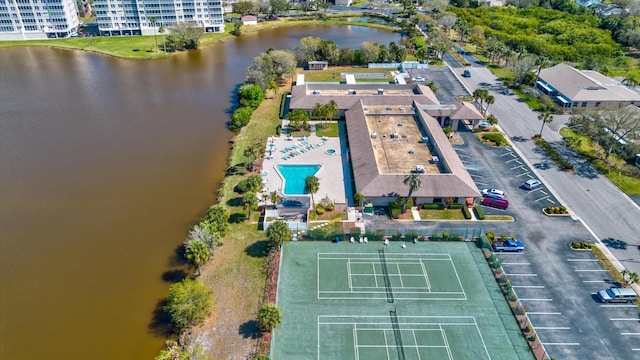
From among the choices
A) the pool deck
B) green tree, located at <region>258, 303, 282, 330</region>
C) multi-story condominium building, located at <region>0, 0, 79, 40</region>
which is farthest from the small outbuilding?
multi-story condominium building, located at <region>0, 0, 79, 40</region>

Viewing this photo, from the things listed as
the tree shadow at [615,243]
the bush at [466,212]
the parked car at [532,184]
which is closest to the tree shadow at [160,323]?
the bush at [466,212]

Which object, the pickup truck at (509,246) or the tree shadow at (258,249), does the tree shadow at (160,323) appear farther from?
the pickup truck at (509,246)

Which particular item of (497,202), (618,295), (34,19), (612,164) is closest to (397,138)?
(497,202)

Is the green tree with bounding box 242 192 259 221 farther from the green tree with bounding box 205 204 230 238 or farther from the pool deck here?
the pool deck

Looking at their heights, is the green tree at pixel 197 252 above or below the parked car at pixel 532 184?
below

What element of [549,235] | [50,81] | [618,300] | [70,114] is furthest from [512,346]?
[50,81]

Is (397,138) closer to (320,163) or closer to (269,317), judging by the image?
(320,163)
